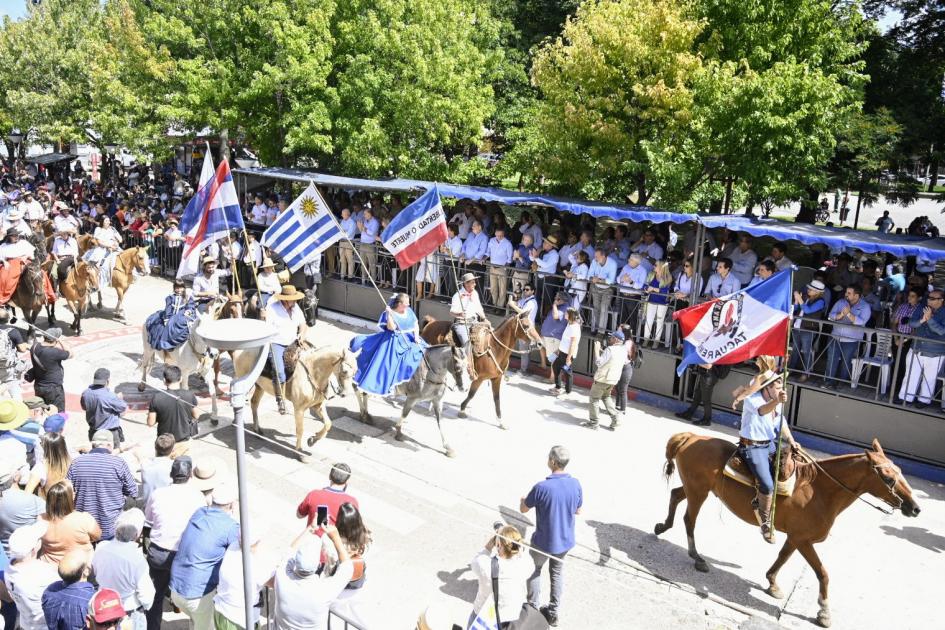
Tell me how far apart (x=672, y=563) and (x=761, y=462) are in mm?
1722

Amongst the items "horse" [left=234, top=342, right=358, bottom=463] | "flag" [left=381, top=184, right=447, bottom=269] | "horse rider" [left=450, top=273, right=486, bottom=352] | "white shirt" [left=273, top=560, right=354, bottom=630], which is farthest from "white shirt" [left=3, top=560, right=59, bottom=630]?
"flag" [left=381, top=184, right=447, bottom=269]

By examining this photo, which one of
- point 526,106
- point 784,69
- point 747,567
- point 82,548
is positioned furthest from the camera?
point 526,106

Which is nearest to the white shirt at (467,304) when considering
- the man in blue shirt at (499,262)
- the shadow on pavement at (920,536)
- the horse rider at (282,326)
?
the man in blue shirt at (499,262)

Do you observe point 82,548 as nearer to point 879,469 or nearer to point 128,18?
point 879,469

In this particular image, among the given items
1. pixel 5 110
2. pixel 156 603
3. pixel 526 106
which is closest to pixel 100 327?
pixel 156 603

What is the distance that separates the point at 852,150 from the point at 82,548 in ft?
71.0

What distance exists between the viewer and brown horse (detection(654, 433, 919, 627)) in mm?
8383

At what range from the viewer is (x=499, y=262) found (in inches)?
695

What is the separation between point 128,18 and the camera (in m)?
27.8

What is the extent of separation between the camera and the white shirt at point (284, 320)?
483 inches

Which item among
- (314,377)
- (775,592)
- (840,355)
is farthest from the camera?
(840,355)

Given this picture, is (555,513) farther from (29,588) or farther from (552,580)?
(29,588)

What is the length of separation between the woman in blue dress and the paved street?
112 cm

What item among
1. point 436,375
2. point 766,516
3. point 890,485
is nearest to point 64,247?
point 436,375
